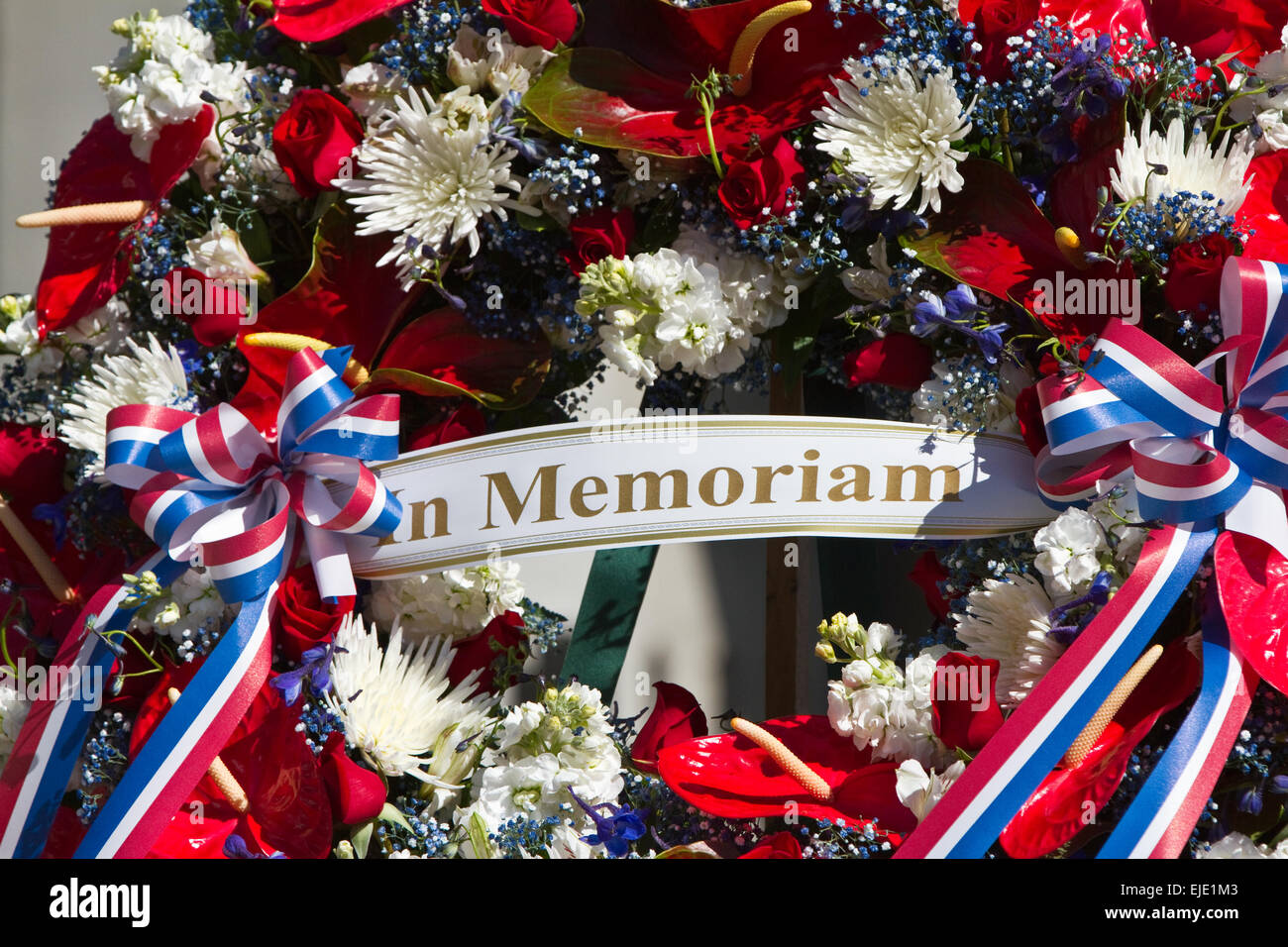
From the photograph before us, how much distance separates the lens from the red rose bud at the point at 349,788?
1463mm

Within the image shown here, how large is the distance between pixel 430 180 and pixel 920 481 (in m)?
0.75

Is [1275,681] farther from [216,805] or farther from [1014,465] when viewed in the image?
[216,805]

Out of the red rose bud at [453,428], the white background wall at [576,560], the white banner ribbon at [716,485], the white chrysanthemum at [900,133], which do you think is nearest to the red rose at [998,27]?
A: the white chrysanthemum at [900,133]

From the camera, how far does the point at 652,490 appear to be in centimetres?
149

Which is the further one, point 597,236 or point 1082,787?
point 597,236

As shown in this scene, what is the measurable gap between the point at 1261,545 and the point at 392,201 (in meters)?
1.14

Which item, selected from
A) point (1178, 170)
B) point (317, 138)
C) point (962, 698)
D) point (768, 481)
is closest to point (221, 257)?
point (317, 138)

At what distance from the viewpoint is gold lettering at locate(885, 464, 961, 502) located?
1449 millimetres

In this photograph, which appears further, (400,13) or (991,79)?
(400,13)

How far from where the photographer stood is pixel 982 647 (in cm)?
145

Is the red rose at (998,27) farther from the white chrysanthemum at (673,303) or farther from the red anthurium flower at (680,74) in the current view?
the white chrysanthemum at (673,303)

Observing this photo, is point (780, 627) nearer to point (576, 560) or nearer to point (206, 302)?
point (576, 560)

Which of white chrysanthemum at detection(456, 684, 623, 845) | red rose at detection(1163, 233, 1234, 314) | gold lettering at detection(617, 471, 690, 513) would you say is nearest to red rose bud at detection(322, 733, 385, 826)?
white chrysanthemum at detection(456, 684, 623, 845)
